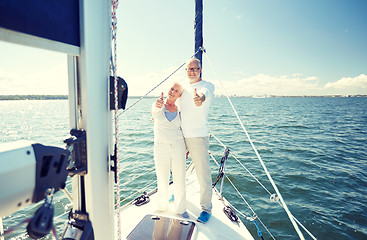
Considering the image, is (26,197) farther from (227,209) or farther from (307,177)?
(307,177)

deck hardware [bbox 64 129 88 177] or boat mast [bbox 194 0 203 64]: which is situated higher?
boat mast [bbox 194 0 203 64]

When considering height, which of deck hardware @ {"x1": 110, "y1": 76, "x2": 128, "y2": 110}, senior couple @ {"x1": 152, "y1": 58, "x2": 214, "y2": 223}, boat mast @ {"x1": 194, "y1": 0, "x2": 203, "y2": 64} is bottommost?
senior couple @ {"x1": 152, "y1": 58, "x2": 214, "y2": 223}

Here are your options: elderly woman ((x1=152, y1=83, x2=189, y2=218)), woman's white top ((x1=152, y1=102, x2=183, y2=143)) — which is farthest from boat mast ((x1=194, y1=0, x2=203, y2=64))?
woman's white top ((x1=152, y1=102, x2=183, y2=143))

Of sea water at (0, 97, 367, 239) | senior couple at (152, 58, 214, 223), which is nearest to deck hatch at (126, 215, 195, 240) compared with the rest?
senior couple at (152, 58, 214, 223)

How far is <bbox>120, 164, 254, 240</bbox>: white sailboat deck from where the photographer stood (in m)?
1.87

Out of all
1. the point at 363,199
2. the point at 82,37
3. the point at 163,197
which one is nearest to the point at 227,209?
the point at 163,197

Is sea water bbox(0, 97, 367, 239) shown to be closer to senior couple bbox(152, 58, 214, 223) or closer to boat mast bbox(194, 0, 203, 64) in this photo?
senior couple bbox(152, 58, 214, 223)

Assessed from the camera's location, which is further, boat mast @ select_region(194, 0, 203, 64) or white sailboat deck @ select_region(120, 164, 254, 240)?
boat mast @ select_region(194, 0, 203, 64)

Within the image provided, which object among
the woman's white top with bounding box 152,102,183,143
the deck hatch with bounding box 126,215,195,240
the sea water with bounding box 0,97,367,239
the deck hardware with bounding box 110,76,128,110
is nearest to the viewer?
the deck hardware with bounding box 110,76,128,110

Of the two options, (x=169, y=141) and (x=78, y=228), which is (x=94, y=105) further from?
(x=169, y=141)

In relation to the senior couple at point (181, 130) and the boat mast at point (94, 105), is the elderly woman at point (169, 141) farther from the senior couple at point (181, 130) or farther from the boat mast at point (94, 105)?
the boat mast at point (94, 105)

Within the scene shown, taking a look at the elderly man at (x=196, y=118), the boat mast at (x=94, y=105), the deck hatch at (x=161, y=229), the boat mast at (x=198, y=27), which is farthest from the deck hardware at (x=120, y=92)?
the boat mast at (x=198, y=27)

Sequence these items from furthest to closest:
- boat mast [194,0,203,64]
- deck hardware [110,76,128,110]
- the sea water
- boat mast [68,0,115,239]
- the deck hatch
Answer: the sea water, boat mast [194,0,203,64], the deck hatch, deck hardware [110,76,128,110], boat mast [68,0,115,239]

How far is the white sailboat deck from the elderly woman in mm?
328
